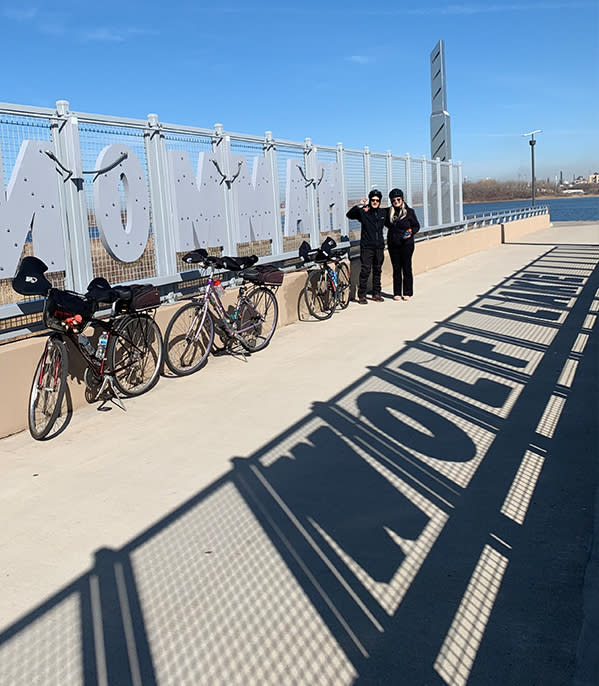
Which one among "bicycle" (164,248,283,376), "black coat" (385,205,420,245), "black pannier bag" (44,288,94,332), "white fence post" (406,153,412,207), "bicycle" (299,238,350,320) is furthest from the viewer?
"white fence post" (406,153,412,207)

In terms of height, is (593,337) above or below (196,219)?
below

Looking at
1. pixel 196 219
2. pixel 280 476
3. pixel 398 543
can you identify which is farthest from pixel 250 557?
pixel 196 219

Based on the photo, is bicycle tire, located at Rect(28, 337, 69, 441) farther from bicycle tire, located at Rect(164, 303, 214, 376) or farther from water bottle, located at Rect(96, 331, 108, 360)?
bicycle tire, located at Rect(164, 303, 214, 376)

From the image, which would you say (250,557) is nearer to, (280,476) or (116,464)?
(280,476)

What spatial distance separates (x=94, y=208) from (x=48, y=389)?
2.00 meters

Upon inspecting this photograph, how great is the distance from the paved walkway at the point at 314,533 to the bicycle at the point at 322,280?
3626 mm

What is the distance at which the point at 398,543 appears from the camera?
143 inches

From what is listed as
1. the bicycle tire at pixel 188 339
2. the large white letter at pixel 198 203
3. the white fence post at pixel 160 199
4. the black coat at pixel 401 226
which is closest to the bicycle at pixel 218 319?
the bicycle tire at pixel 188 339

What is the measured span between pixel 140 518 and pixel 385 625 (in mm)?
1715

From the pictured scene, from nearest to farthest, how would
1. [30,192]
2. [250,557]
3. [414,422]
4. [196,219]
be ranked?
[250,557] → [414,422] → [30,192] → [196,219]

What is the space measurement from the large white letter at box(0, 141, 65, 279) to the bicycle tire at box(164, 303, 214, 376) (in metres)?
1.48

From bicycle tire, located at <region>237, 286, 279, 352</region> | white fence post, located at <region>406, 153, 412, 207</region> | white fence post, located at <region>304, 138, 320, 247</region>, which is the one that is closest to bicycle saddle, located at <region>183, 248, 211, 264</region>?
bicycle tire, located at <region>237, 286, 279, 352</region>

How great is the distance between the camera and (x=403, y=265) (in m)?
12.9

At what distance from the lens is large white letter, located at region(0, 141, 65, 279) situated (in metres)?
5.75
